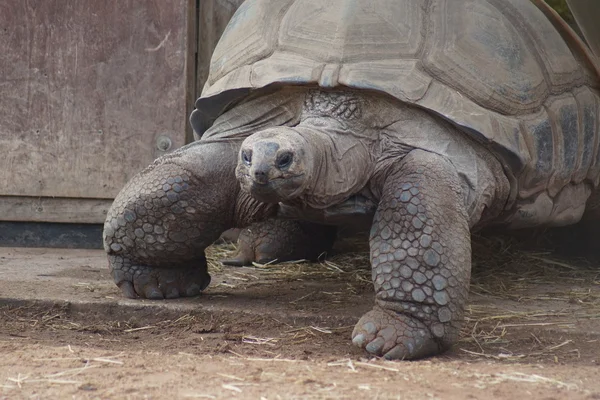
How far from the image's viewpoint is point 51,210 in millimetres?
5918

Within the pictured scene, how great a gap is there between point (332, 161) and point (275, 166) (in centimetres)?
48

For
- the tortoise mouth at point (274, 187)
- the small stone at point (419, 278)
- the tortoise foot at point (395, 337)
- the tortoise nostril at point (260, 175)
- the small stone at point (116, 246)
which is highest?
the tortoise nostril at point (260, 175)

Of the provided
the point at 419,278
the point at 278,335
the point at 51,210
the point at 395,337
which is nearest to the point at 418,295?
the point at 419,278

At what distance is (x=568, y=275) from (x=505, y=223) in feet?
2.72

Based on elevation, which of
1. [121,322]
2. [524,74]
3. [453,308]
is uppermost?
[524,74]

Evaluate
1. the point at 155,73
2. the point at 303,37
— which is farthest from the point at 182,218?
the point at 155,73

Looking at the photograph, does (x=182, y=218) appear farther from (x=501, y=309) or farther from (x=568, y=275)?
(x=568, y=275)

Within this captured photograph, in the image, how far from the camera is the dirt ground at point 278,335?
2.81m

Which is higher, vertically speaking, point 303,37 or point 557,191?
point 303,37

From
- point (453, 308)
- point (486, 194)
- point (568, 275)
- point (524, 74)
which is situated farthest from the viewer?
point (568, 275)

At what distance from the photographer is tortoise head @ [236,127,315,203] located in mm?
3289

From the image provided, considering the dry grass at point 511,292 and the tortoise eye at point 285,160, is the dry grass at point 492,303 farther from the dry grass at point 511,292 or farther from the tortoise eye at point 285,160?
the tortoise eye at point 285,160

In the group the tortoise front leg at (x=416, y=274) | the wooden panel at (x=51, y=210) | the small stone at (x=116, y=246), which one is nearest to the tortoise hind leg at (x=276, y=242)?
the wooden panel at (x=51, y=210)

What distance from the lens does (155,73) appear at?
5.78m
